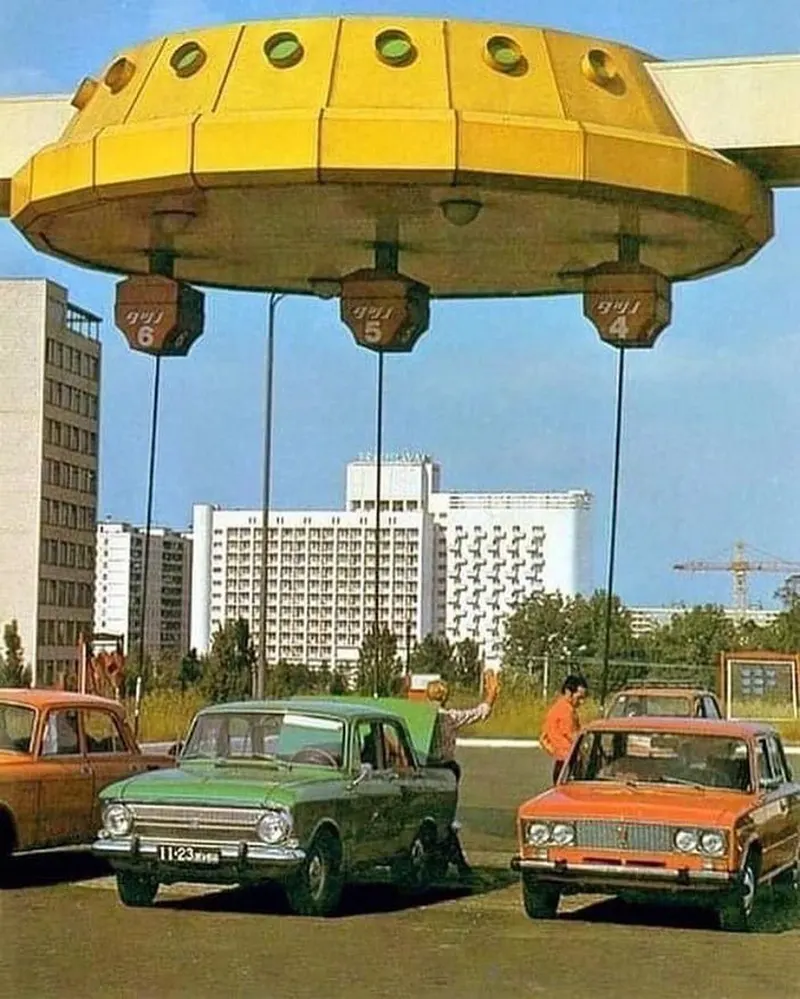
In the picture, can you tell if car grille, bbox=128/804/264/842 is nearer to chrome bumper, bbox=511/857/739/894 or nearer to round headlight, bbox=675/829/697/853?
chrome bumper, bbox=511/857/739/894

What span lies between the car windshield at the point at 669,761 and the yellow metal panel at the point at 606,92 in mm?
4775

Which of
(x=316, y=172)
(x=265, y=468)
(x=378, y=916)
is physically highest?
(x=316, y=172)

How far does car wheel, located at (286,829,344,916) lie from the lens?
12969 mm

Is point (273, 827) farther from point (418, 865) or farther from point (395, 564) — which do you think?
point (395, 564)

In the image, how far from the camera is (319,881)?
43.2ft

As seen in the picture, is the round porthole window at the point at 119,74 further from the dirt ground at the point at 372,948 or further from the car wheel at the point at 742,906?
the car wheel at the point at 742,906

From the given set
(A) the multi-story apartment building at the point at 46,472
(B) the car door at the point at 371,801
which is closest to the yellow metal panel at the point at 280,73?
(B) the car door at the point at 371,801

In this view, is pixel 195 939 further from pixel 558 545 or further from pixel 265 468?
pixel 558 545

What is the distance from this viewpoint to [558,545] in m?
84.5

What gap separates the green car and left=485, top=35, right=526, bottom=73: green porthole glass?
5063mm

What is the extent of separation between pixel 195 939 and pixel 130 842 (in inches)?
51.5

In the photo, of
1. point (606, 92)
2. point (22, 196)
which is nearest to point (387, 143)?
point (606, 92)

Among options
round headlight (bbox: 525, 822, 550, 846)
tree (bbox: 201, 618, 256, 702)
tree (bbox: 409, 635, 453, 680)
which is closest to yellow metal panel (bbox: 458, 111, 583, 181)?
round headlight (bbox: 525, 822, 550, 846)

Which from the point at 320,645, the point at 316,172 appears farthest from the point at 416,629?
the point at 316,172
